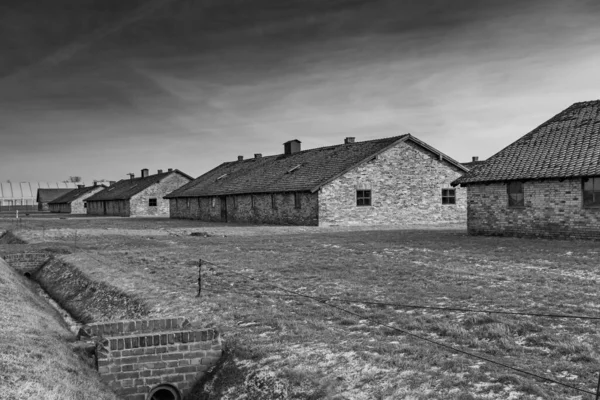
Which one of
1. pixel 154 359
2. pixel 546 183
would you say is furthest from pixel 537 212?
pixel 154 359

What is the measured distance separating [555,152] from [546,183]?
1719 millimetres

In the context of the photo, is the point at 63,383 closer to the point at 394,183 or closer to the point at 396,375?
the point at 396,375

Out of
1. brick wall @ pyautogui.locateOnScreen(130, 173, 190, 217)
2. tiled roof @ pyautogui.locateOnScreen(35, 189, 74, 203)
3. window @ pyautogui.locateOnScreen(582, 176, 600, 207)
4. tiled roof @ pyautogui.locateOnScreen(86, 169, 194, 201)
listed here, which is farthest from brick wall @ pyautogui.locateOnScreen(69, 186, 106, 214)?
window @ pyautogui.locateOnScreen(582, 176, 600, 207)

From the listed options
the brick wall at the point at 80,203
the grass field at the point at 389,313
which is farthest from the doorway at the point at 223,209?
the brick wall at the point at 80,203

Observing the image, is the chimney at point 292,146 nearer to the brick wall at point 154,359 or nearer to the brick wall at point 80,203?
the brick wall at point 154,359

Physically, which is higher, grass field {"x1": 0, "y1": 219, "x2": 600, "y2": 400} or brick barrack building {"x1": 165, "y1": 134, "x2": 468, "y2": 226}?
brick barrack building {"x1": 165, "y1": 134, "x2": 468, "y2": 226}

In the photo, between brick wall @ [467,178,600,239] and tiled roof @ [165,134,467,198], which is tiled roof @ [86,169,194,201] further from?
brick wall @ [467,178,600,239]

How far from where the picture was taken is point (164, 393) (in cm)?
794

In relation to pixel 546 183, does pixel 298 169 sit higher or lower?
higher

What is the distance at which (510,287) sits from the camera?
1077cm

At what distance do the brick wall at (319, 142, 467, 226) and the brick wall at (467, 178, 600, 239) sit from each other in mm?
9405

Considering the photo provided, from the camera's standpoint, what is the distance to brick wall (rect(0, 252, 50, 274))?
19.6 m

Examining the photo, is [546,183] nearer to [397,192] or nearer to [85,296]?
[397,192]

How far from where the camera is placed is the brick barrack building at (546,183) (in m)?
20.5
